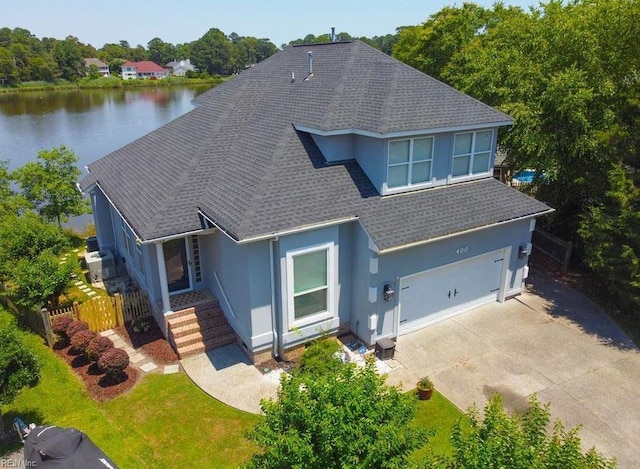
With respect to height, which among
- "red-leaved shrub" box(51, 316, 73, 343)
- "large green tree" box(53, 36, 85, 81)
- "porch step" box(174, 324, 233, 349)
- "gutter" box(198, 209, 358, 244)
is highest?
"large green tree" box(53, 36, 85, 81)

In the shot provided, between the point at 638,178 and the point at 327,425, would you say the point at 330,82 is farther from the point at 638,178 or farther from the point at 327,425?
the point at 327,425

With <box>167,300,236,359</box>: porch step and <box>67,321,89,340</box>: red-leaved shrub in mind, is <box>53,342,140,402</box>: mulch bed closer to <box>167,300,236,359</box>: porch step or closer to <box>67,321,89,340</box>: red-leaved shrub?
<box>67,321,89,340</box>: red-leaved shrub

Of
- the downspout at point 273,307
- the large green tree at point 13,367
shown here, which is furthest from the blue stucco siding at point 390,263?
the large green tree at point 13,367

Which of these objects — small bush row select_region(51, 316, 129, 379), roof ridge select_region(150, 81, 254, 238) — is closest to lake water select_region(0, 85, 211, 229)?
roof ridge select_region(150, 81, 254, 238)

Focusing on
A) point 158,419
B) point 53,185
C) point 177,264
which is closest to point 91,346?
point 158,419

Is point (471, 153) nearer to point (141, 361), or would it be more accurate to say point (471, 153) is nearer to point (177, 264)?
point (177, 264)

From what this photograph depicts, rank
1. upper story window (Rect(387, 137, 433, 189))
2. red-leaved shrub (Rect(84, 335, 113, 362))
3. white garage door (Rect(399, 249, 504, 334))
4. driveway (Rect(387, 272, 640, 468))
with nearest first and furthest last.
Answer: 1. driveway (Rect(387, 272, 640, 468))
2. red-leaved shrub (Rect(84, 335, 113, 362))
3. upper story window (Rect(387, 137, 433, 189))
4. white garage door (Rect(399, 249, 504, 334))

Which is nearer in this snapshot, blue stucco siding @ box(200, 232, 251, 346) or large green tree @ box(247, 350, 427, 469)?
large green tree @ box(247, 350, 427, 469)
